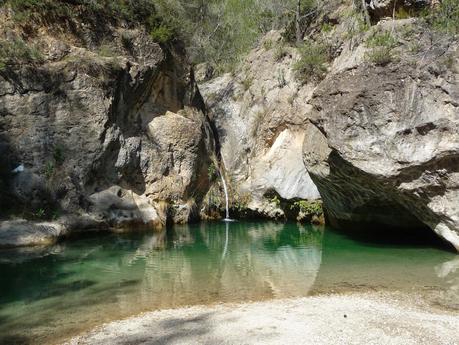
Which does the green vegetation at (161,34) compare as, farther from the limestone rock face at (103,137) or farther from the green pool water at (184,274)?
the green pool water at (184,274)

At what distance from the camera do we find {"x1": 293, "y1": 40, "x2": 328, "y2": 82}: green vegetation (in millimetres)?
25641

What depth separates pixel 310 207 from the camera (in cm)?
2311

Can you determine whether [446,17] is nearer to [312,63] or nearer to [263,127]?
[312,63]

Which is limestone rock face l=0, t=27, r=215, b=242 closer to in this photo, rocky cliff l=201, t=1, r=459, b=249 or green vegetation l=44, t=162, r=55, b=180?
green vegetation l=44, t=162, r=55, b=180

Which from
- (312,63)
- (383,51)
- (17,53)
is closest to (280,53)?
(312,63)

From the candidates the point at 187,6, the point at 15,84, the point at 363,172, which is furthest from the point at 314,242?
the point at 187,6

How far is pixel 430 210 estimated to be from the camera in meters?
15.0

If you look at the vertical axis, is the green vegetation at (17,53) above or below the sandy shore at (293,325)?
above

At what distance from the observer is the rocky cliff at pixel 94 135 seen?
19.6 metres

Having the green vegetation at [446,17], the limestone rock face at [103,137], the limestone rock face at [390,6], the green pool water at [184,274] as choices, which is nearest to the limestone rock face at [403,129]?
the green vegetation at [446,17]

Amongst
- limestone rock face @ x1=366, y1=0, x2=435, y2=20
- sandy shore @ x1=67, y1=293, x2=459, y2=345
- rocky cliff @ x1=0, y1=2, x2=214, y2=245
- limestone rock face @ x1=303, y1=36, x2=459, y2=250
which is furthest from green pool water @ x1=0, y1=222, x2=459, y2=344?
limestone rock face @ x1=366, y1=0, x2=435, y2=20

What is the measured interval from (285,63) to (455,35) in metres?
13.5

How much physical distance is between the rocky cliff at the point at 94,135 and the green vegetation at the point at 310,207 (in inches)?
204

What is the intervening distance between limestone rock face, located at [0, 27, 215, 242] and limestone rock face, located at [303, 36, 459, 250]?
362 inches
